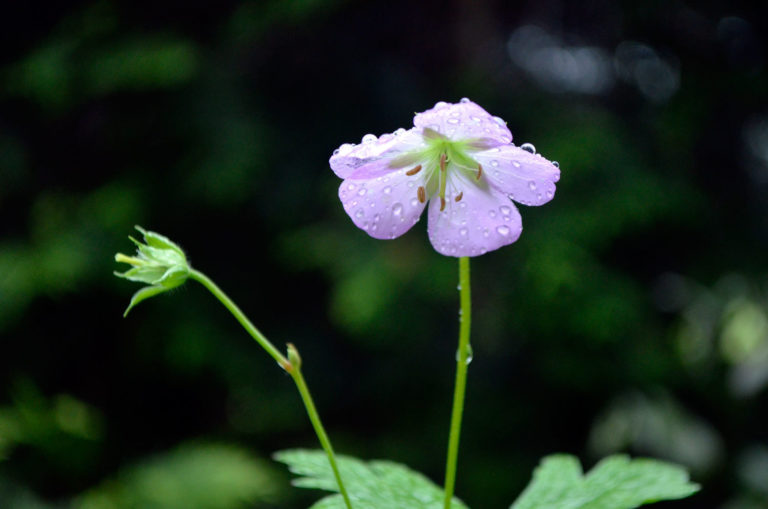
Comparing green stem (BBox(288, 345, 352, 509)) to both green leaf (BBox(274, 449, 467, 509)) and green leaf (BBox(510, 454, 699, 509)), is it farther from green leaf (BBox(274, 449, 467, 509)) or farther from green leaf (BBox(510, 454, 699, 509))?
green leaf (BBox(510, 454, 699, 509))

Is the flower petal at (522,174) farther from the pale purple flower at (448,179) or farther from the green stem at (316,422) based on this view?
the green stem at (316,422)

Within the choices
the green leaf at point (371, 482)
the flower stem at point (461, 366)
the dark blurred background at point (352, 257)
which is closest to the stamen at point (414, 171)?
the flower stem at point (461, 366)

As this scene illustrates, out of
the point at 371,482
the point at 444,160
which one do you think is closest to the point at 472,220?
the point at 444,160

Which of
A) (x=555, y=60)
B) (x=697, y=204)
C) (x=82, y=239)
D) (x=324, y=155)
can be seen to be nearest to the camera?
(x=82, y=239)

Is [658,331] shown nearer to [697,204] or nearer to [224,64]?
[697,204]

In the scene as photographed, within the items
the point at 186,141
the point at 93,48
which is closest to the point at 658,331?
the point at 186,141
